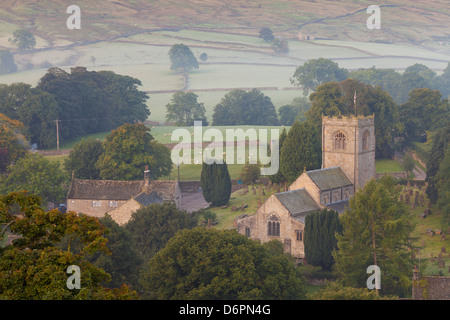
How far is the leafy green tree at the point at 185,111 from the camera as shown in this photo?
502 feet

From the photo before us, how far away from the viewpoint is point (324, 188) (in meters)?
71.1

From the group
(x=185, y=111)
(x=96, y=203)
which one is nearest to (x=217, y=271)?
(x=96, y=203)

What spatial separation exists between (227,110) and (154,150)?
2770 inches

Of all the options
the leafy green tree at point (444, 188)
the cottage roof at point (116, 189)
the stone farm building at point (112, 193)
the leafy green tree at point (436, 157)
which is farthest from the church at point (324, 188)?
the cottage roof at point (116, 189)

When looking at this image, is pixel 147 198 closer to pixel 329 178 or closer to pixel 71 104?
pixel 329 178

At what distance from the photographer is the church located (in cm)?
6788

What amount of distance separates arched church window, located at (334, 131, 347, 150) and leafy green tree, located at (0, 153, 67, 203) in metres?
27.5

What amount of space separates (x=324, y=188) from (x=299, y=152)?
1507cm

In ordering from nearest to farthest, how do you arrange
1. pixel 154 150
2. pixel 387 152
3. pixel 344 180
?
1. pixel 344 180
2. pixel 154 150
3. pixel 387 152

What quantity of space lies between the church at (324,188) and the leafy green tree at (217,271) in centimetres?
1657

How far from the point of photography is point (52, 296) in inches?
1147

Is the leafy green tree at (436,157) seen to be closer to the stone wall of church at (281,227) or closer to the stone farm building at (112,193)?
the stone wall of church at (281,227)

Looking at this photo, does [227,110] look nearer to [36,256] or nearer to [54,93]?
[54,93]
